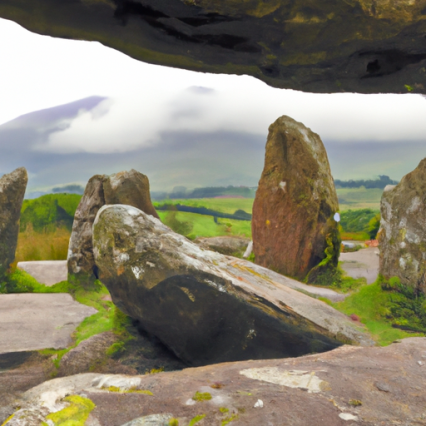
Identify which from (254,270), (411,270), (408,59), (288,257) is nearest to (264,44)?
(408,59)

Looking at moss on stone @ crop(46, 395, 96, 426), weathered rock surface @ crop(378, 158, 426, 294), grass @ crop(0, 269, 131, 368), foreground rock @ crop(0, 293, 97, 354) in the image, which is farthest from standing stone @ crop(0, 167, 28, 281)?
weathered rock surface @ crop(378, 158, 426, 294)

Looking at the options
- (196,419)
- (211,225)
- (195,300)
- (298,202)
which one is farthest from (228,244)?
(196,419)

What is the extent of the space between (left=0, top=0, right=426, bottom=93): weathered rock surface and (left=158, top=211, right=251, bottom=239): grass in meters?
11.8

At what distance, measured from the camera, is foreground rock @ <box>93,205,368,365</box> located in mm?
4359

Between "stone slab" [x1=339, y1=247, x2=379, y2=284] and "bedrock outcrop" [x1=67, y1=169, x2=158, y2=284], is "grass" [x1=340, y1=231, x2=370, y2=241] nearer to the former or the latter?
"stone slab" [x1=339, y1=247, x2=379, y2=284]

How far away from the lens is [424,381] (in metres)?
3.67

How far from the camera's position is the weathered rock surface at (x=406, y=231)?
6504mm

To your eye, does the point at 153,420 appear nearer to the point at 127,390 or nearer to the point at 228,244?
the point at 127,390

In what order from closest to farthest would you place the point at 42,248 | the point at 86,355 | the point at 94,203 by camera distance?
the point at 86,355
the point at 94,203
the point at 42,248

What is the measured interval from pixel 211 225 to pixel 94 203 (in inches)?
393

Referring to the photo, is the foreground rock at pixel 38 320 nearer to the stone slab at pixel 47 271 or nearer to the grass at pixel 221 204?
the stone slab at pixel 47 271

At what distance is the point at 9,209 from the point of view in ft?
27.5

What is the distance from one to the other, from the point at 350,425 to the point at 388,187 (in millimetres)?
5583

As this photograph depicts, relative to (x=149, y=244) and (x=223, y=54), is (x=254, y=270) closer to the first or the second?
(x=149, y=244)
